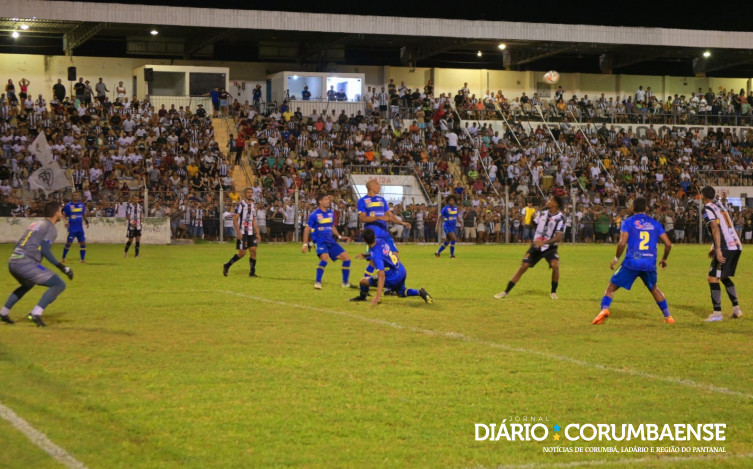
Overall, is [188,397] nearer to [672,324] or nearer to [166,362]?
[166,362]

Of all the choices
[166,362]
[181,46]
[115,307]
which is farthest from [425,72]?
[166,362]

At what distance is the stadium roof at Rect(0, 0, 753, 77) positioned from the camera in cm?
4403

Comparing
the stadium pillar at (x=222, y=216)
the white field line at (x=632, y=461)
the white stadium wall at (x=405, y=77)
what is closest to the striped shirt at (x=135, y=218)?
the stadium pillar at (x=222, y=216)

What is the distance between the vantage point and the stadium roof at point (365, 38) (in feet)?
144

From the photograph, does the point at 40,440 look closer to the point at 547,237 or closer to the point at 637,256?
the point at 637,256

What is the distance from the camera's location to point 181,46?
160 ft

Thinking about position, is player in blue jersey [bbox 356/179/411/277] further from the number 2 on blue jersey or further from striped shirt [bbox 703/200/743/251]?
striped shirt [bbox 703/200/743/251]

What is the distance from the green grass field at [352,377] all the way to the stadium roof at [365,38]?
2984cm

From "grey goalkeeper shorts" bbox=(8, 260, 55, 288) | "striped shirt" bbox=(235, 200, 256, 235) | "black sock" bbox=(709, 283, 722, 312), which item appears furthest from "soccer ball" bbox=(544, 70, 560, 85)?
"grey goalkeeper shorts" bbox=(8, 260, 55, 288)

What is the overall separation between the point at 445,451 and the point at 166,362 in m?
4.09

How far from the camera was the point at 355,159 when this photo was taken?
4281 centimetres

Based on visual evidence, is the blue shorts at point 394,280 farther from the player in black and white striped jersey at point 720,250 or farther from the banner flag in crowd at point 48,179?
the banner flag in crowd at point 48,179

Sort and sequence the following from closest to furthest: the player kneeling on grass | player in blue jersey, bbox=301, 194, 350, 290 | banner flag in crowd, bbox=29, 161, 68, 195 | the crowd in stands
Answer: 1. the player kneeling on grass
2. player in blue jersey, bbox=301, 194, 350, 290
3. banner flag in crowd, bbox=29, 161, 68, 195
4. the crowd in stands

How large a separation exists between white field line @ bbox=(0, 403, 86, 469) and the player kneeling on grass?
23.8 ft
